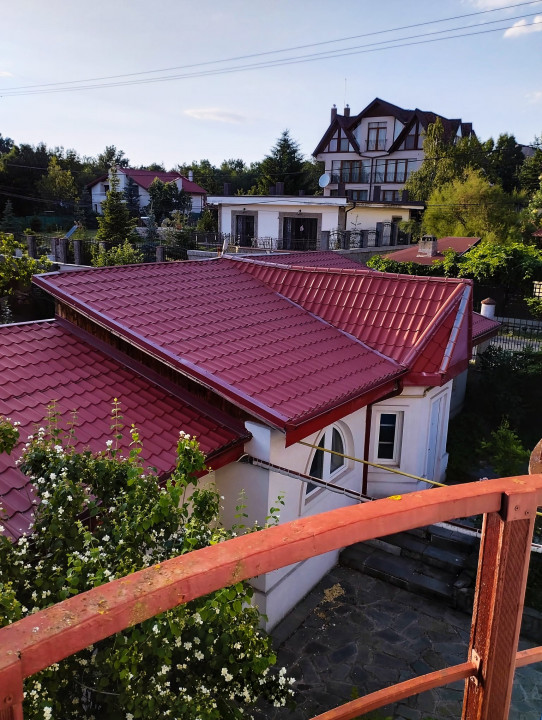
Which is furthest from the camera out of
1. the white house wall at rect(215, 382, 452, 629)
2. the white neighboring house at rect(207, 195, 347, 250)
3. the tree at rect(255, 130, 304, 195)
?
the tree at rect(255, 130, 304, 195)

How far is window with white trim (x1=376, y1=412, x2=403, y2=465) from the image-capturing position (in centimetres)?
998

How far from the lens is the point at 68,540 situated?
3.63m

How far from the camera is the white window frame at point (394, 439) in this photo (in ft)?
32.4

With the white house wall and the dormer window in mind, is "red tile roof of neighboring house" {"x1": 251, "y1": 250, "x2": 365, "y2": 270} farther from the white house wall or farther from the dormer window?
the dormer window

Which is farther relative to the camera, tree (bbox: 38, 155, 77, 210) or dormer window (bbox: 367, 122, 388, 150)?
dormer window (bbox: 367, 122, 388, 150)

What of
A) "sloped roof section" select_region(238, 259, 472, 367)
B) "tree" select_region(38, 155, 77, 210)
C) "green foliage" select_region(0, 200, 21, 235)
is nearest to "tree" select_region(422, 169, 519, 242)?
"sloped roof section" select_region(238, 259, 472, 367)

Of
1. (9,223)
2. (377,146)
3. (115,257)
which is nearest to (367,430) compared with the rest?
(115,257)

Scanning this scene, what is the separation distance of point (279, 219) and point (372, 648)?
2642 cm

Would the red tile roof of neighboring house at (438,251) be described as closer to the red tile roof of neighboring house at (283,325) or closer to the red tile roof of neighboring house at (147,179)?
the red tile roof of neighboring house at (283,325)

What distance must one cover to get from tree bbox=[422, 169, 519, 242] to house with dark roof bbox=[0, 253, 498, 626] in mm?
22932

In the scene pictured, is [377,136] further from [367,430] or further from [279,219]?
[367,430]

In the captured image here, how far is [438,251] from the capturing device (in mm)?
25797

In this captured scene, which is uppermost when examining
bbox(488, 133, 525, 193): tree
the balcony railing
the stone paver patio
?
bbox(488, 133, 525, 193): tree

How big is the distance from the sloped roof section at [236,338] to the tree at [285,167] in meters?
38.4
